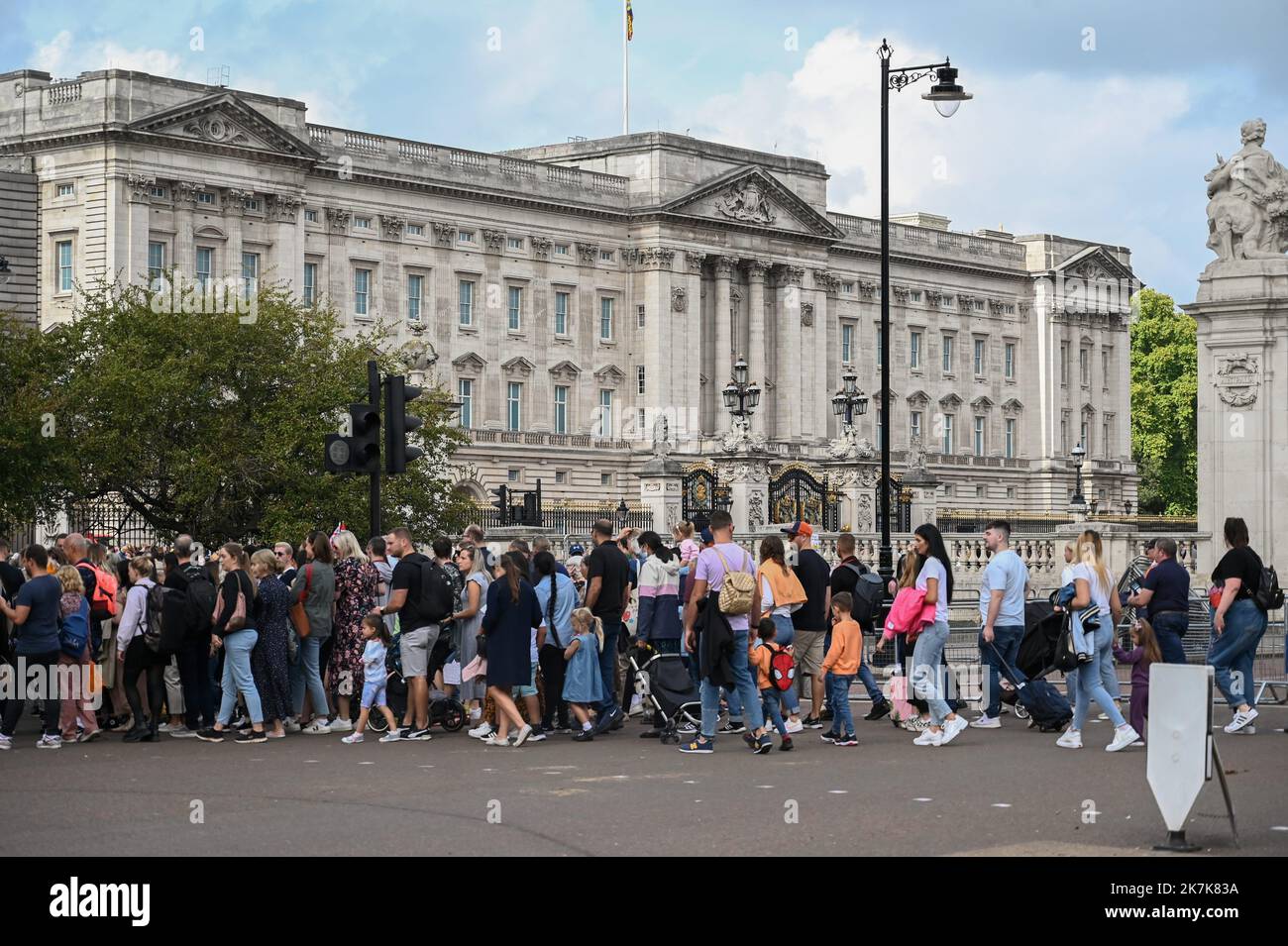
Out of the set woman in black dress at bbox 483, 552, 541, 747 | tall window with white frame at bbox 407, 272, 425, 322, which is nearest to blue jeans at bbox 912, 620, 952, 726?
woman in black dress at bbox 483, 552, 541, 747

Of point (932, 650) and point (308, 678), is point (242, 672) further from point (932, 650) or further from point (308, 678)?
point (932, 650)

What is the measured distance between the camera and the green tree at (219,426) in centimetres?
4466

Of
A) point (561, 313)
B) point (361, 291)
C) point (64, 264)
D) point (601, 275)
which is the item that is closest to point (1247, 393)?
point (64, 264)

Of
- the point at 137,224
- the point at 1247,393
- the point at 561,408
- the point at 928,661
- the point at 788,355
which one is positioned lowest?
the point at 928,661

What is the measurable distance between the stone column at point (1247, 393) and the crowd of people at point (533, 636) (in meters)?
8.73

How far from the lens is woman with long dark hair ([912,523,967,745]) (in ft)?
65.1

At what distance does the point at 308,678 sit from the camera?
22.0 metres

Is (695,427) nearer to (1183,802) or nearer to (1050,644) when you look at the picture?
(1050,644)

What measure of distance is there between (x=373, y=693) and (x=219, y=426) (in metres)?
25.2

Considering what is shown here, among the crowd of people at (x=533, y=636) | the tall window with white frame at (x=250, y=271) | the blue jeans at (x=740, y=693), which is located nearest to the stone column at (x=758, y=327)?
the tall window with white frame at (x=250, y=271)

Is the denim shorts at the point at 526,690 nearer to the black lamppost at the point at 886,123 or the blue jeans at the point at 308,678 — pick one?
the blue jeans at the point at 308,678

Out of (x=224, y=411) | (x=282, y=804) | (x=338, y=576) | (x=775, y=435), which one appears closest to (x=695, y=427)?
(x=775, y=435)
